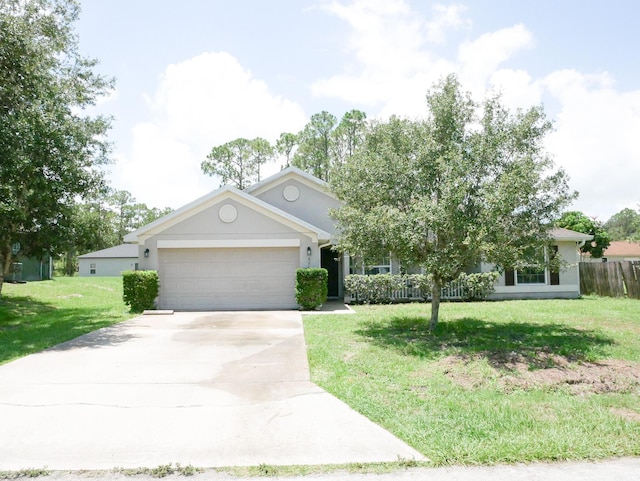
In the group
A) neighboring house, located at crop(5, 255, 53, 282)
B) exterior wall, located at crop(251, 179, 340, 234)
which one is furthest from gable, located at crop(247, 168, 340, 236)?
neighboring house, located at crop(5, 255, 53, 282)

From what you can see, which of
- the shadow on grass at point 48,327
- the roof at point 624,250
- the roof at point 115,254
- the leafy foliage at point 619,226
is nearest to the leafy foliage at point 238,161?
the roof at point 115,254

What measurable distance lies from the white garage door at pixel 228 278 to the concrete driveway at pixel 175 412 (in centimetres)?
713

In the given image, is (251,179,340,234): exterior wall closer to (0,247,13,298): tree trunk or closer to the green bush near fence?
the green bush near fence

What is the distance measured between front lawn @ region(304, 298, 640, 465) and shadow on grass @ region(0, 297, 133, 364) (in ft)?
16.7

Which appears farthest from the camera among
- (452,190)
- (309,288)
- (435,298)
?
(309,288)

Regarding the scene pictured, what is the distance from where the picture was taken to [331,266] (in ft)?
67.6

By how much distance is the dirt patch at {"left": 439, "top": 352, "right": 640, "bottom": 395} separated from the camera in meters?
6.50

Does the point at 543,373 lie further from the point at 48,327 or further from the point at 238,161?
the point at 238,161

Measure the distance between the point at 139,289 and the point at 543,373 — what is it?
42.0 ft

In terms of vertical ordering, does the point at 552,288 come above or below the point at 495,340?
above

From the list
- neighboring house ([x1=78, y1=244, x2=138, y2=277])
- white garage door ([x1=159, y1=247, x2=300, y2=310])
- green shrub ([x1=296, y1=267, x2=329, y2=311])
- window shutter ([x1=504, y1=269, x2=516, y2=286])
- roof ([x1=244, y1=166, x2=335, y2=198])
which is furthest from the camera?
neighboring house ([x1=78, y1=244, x2=138, y2=277])

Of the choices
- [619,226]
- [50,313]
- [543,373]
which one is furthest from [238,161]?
[619,226]

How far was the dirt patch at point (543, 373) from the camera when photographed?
6.50 meters

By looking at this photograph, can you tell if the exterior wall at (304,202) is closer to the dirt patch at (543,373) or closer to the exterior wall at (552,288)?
the exterior wall at (552,288)
